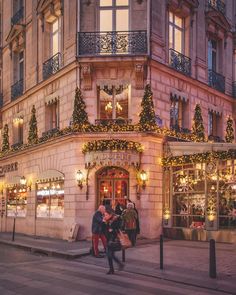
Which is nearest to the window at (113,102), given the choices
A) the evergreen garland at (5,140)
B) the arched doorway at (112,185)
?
the arched doorway at (112,185)

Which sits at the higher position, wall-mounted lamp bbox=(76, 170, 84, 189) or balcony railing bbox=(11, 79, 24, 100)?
balcony railing bbox=(11, 79, 24, 100)

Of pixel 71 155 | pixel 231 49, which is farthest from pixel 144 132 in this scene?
pixel 231 49

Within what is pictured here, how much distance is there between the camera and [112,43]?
20000 mm

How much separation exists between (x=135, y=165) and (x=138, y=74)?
380cm

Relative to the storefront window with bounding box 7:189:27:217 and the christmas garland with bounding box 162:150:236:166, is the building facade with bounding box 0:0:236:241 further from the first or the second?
the storefront window with bounding box 7:189:27:217

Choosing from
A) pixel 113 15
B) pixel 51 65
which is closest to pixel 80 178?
pixel 51 65

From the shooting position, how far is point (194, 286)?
420 inches

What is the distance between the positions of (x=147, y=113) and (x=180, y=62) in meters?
3.72

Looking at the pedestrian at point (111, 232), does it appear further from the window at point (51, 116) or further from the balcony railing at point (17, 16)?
the balcony railing at point (17, 16)

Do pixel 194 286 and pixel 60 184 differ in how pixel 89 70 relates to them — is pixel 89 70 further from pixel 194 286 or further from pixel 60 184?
pixel 194 286

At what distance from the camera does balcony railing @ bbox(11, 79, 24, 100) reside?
2606cm

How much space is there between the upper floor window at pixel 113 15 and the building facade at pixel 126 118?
0.04 meters

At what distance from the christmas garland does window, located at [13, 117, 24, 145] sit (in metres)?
9.49

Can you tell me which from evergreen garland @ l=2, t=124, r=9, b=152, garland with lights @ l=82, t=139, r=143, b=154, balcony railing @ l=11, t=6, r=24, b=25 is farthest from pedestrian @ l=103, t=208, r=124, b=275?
balcony railing @ l=11, t=6, r=24, b=25
